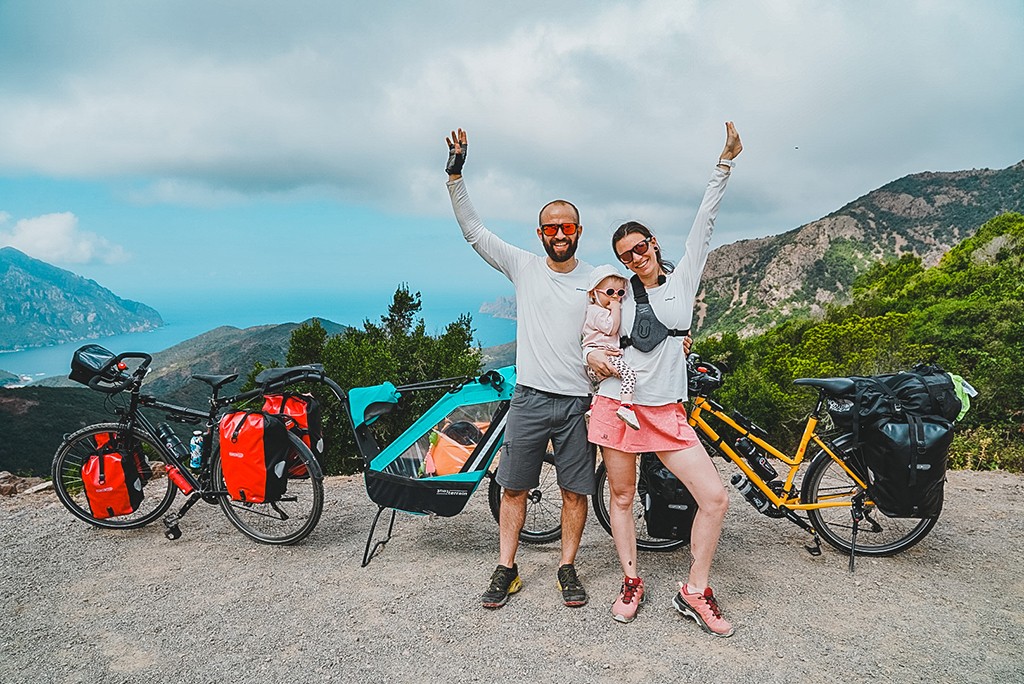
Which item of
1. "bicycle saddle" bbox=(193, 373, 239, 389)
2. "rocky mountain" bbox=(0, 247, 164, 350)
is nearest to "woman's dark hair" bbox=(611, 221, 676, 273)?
"bicycle saddle" bbox=(193, 373, 239, 389)

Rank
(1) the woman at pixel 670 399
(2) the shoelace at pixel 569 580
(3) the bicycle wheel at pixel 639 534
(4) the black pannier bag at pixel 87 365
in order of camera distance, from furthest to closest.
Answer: (4) the black pannier bag at pixel 87 365, (3) the bicycle wheel at pixel 639 534, (2) the shoelace at pixel 569 580, (1) the woman at pixel 670 399

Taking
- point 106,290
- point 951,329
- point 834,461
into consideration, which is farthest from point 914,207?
point 106,290

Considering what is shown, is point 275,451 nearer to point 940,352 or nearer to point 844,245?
point 940,352

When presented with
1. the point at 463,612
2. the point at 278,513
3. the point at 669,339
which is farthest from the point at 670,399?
the point at 278,513

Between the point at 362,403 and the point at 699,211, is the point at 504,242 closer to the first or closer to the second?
the point at 699,211

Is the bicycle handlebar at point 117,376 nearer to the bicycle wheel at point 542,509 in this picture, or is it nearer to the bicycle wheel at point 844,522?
the bicycle wheel at point 542,509

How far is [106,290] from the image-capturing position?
7446 inches

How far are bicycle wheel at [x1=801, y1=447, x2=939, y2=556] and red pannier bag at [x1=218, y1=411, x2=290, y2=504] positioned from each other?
3.35 meters

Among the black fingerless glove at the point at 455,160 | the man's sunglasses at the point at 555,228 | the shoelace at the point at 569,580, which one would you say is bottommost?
the shoelace at the point at 569,580

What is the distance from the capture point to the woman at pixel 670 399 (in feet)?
10.9

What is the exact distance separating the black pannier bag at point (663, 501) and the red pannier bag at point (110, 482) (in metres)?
3.59

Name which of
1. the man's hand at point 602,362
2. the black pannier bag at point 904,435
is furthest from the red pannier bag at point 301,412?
the black pannier bag at point 904,435

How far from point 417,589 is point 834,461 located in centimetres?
262

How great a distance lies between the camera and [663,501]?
406 cm
